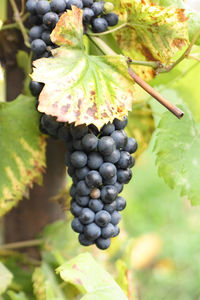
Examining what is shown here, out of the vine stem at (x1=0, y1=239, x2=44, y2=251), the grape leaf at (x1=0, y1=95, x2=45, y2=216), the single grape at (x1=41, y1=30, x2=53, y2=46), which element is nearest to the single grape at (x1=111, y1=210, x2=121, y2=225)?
the grape leaf at (x1=0, y1=95, x2=45, y2=216)

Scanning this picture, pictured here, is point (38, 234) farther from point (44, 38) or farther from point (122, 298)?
A: point (44, 38)

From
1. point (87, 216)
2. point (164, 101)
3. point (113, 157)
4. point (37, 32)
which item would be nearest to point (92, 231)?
point (87, 216)

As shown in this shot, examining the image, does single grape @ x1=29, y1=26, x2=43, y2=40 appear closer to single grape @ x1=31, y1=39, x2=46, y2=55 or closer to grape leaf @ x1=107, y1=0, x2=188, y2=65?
single grape @ x1=31, y1=39, x2=46, y2=55

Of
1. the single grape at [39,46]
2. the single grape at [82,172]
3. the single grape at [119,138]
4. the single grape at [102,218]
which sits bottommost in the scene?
the single grape at [102,218]

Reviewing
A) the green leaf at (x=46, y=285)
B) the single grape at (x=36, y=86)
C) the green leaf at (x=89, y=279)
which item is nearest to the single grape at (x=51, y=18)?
the single grape at (x=36, y=86)

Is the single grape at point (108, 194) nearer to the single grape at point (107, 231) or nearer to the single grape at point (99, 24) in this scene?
the single grape at point (107, 231)

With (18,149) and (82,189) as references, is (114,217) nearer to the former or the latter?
(82,189)

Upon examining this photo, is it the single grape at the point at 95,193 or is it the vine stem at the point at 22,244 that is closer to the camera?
the single grape at the point at 95,193
